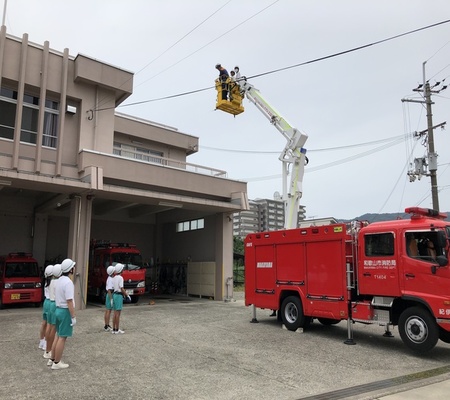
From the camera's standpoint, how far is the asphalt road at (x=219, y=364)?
5.85 metres

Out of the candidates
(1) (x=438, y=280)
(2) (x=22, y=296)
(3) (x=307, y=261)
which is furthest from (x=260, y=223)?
(1) (x=438, y=280)

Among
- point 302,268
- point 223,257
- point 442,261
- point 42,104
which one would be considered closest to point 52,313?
point 302,268

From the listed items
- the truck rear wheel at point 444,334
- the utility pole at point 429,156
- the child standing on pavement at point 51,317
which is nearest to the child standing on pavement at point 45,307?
the child standing on pavement at point 51,317

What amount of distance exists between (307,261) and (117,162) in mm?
8979

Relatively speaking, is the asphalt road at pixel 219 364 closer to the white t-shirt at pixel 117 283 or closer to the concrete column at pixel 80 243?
the white t-shirt at pixel 117 283

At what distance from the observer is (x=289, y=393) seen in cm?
583

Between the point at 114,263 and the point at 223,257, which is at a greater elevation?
the point at 223,257

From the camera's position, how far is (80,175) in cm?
1552

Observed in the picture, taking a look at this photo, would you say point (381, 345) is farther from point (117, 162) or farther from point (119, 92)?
point (119, 92)

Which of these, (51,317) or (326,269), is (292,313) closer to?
(326,269)

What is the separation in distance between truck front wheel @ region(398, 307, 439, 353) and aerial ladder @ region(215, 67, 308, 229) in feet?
17.5

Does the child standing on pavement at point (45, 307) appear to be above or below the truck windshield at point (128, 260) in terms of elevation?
below

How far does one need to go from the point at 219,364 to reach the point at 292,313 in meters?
4.29

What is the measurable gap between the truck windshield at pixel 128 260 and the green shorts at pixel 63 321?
36.3 feet
